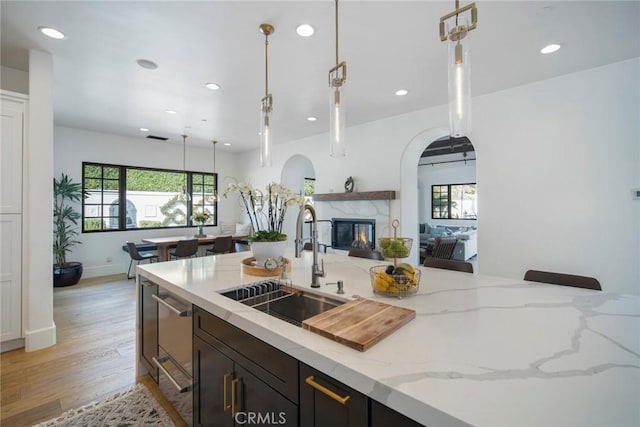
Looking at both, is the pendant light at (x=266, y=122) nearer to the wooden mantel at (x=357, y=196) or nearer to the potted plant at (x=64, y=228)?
the wooden mantel at (x=357, y=196)

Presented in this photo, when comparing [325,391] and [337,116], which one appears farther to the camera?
[337,116]

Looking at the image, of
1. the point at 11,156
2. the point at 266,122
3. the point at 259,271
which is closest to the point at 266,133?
the point at 266,122

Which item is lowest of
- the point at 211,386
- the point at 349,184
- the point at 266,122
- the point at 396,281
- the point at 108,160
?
the point at 211,386

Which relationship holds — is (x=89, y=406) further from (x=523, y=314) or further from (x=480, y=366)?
(x=523, y=314)

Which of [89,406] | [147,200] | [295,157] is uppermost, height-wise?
[295,157]

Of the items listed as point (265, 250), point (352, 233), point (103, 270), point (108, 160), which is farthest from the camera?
point (108, 160)

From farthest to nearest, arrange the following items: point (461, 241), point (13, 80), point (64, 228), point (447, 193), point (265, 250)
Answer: point (447, 193)
point (461, 241)
point (64, 228)
point (13, 80)
point (265, 250)

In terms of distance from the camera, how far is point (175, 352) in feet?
5.79

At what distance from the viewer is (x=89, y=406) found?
1945 mm

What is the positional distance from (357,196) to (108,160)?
4.90 m

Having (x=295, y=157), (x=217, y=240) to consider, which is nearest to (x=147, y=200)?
(x=217, y=240)

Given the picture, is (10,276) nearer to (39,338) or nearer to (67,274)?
(39,338)

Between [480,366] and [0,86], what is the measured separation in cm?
453

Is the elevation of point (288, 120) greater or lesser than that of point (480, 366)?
greater
